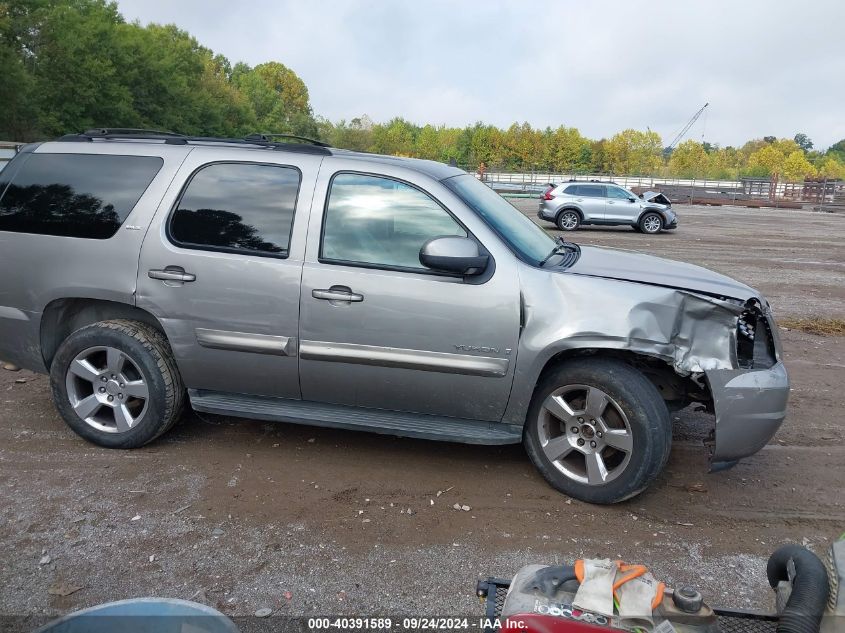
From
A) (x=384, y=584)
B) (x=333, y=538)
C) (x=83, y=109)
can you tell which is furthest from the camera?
(x=83, y=109)

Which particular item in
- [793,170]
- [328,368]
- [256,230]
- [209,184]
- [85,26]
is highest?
[85,26]

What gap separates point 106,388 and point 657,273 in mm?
3389

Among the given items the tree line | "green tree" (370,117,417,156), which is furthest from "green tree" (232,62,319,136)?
"green tree" (370,117,417,156)

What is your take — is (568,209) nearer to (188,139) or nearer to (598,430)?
(188,139)

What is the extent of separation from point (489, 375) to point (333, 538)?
116 cm

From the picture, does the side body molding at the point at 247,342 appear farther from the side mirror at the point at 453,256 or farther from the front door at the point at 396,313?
the side mirror at the point at 453,256

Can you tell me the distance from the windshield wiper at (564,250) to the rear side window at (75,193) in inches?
96.8

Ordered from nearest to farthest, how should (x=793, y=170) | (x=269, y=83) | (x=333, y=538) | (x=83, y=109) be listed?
(x=333, y=538)
(x=83, y=109)
(x=793, y=170)
(x=269, y=83)

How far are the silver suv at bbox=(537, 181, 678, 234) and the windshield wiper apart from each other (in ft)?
57.4

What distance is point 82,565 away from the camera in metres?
3.14

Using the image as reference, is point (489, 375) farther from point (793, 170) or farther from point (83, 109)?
point (793, 170)

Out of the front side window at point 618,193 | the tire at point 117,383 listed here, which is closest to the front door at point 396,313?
the tire at point 117,383

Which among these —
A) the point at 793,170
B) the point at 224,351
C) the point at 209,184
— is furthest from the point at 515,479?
the point at 793,170

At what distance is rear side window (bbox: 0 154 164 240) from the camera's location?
4.27m
